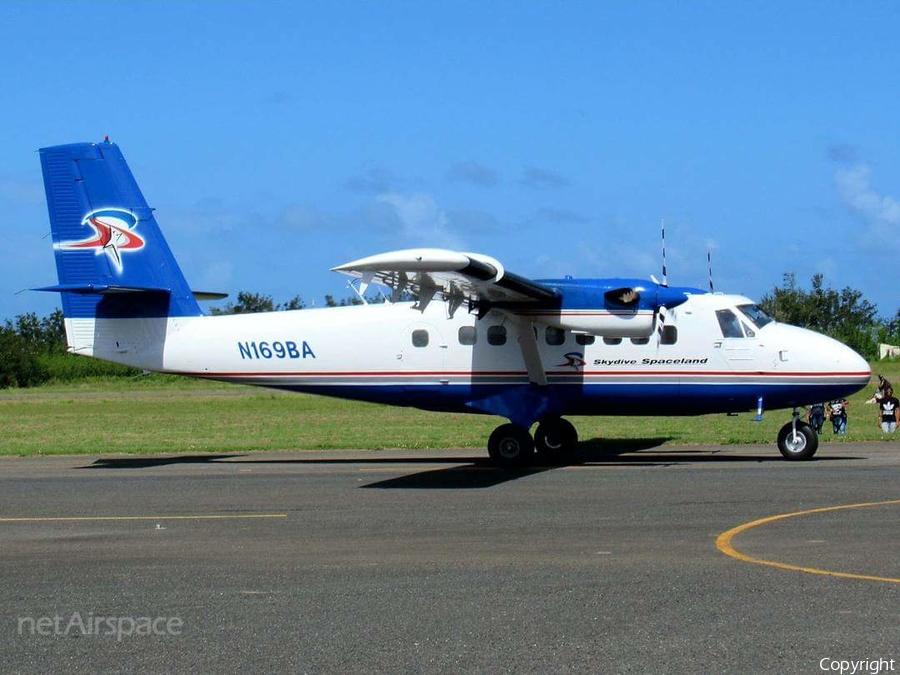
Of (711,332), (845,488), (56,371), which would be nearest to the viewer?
(845,488)

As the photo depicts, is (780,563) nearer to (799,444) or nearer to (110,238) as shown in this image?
(799,444)

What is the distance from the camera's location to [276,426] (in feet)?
103

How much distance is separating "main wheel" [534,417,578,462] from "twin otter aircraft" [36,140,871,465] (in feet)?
0.08

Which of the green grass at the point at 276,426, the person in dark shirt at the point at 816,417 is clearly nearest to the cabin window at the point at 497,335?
the green grass at the point at 276,426

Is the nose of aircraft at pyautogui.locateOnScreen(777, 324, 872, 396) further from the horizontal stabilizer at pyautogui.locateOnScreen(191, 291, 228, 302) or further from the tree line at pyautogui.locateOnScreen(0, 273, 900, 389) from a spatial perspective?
the tree line at pyautogui.locateOnScreen(0, 273, 900, 389)

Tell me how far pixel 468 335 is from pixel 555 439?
2439mm

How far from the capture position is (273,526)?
12453 millimetres

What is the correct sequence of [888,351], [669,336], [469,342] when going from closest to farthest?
[669,336] < [469,342] < [888,351]

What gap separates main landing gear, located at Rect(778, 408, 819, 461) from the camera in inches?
731

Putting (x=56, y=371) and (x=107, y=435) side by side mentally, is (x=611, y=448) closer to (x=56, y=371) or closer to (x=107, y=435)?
(x=107, y=435)

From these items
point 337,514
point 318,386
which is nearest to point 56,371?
point 318,386

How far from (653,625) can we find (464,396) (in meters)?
12.1

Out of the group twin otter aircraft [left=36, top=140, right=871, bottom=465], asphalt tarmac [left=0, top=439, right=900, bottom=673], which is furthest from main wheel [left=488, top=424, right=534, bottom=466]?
asphalt tarmac [left=0, top=439, right=900, bottom=673]

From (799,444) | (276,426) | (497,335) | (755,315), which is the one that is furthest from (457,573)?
(276,426)
